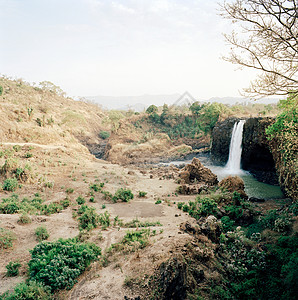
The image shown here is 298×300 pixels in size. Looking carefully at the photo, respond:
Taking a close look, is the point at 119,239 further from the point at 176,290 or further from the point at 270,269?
the point at 270,269

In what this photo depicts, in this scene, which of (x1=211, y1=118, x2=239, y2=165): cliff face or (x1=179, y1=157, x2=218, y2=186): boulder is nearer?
(x1=179, y1=157, x2=218, y2=186): boulder

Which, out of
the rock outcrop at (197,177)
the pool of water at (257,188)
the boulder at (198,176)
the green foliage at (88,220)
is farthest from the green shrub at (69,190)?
the pool of water at (257,188)

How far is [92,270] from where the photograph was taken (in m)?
A: 4.55

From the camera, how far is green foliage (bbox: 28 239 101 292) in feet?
13.5

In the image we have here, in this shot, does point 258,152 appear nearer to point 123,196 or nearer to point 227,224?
point 123,196

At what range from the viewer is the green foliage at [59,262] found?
4125mm

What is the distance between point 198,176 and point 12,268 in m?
12.3

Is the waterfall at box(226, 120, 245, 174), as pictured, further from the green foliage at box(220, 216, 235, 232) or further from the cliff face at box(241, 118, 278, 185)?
the green foliage at box(220, 216, 235, 232)

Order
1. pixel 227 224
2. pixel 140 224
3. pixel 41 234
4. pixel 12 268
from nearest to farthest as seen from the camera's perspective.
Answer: pixel 12 268
pixel 41 234
pixel 227 224
pixel 140 224

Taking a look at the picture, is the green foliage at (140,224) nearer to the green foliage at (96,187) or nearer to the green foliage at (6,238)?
the green foliage at (6,238)

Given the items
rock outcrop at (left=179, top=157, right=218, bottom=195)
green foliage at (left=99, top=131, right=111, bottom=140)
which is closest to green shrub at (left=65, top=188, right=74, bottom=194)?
rock outcrop at (left=179, top=157, right=218, bottom=195)

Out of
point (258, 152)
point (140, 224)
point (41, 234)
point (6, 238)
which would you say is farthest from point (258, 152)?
point (6, 238)

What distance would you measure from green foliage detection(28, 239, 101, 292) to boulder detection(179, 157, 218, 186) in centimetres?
1053

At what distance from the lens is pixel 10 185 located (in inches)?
427
